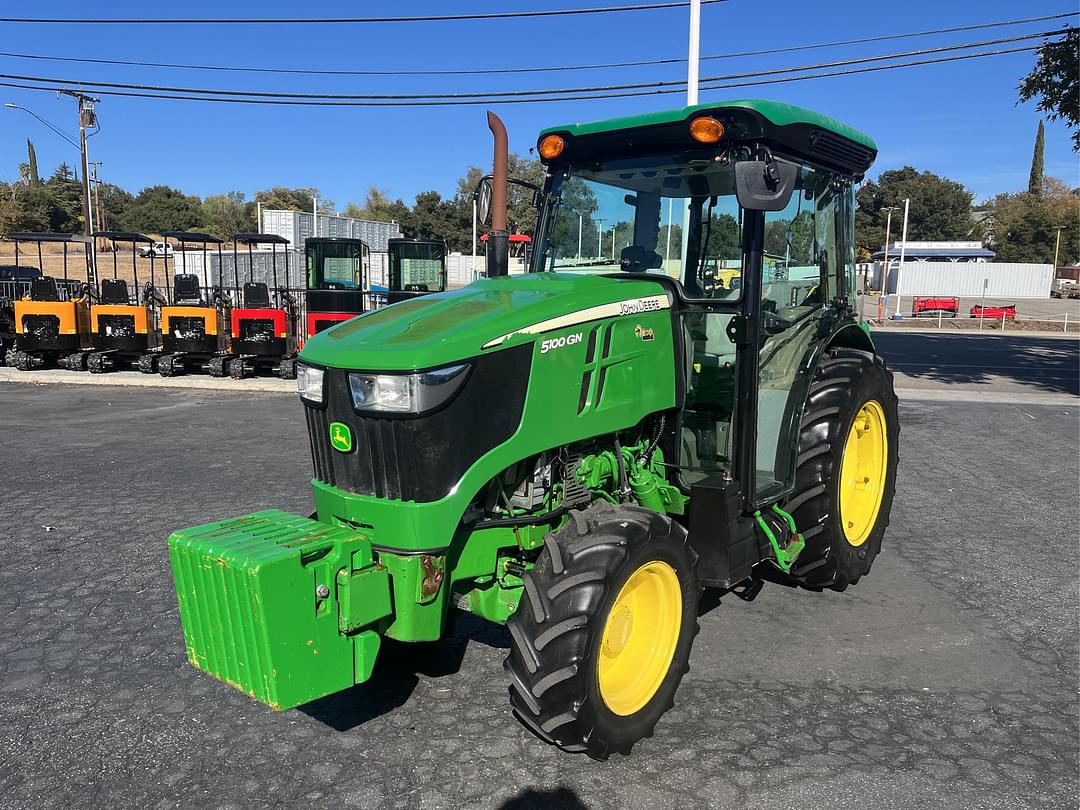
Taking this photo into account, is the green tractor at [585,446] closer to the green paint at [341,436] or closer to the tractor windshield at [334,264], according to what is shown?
the green paint at [341,436]

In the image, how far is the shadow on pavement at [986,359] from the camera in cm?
1546

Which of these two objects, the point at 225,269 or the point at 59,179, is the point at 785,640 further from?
the point at 59,179

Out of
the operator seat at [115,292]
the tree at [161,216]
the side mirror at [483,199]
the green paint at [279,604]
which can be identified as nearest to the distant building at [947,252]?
the tree at [161,216]

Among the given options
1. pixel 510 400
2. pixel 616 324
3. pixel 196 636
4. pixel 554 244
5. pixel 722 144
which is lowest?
pixel 196 636

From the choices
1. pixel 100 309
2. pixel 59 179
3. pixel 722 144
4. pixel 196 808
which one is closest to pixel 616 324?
pixel 722 144

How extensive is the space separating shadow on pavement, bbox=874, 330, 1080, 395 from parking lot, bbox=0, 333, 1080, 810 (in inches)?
376

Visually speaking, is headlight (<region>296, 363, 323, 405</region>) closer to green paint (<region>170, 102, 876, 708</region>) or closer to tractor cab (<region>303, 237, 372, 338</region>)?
green paint (<region>170, 102, 876, 708</region>)

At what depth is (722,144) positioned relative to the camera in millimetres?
3857

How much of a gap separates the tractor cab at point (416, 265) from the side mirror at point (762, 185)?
14220 mm

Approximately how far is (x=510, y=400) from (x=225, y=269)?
106ft

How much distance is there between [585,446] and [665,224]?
4.29 ft

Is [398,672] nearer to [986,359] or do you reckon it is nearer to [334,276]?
[334,276]

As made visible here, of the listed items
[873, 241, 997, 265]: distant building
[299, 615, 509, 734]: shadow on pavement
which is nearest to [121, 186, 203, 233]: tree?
[873, 241, 997, 265]: distant building

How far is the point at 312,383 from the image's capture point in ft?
10.9
